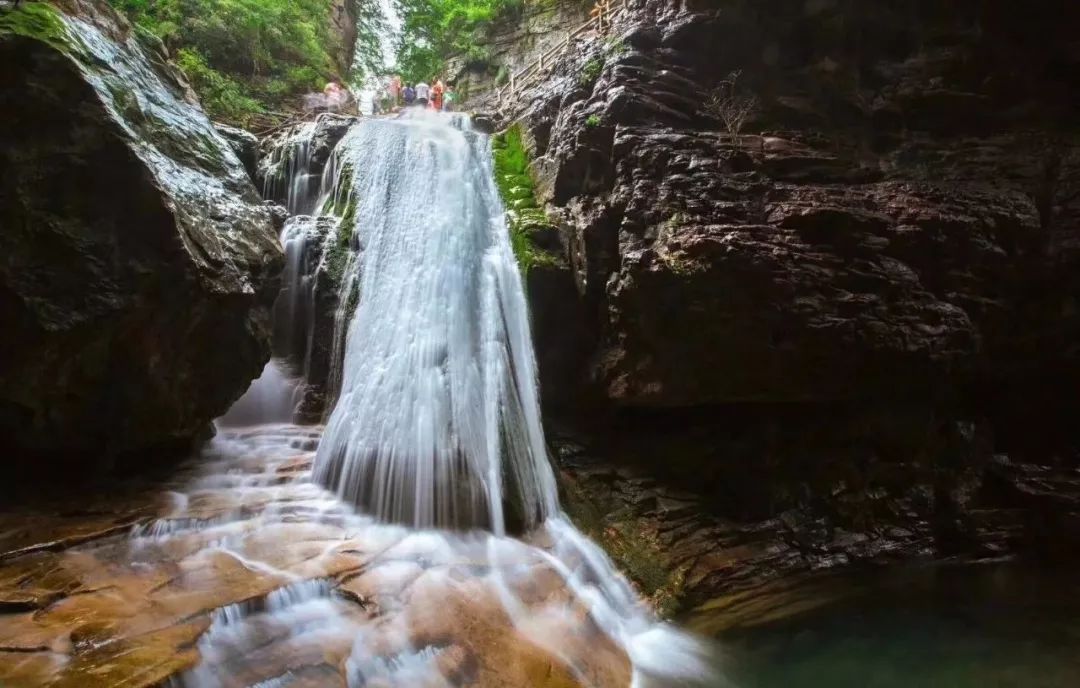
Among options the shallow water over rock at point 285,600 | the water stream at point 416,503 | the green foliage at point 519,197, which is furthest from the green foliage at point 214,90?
the shallow water over rock at point 285,600

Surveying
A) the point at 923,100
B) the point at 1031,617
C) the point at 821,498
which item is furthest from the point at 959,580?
the point at 923,100

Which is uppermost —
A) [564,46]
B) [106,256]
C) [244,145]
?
[564,46]

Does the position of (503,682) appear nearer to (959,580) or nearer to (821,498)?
(821,498)

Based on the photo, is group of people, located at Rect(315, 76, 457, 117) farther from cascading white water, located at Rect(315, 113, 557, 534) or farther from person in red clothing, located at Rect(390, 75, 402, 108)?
cascading white water, located at Rect(315, 113, 557, 534)

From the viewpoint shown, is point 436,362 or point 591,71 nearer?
point 436,362

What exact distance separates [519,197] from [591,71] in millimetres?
Result: 2539

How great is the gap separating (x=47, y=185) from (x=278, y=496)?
12.7 feet

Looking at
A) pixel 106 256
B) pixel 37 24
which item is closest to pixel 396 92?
pixel 37 24

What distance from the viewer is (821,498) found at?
8836 mm

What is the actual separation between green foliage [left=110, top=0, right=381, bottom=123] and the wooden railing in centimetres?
683

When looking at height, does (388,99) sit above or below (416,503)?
above

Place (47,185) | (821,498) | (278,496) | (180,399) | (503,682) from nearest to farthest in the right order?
(503,682) → (47,185) → (278,496) → (180,399) → (821,498)

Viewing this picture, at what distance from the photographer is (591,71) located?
384 inches

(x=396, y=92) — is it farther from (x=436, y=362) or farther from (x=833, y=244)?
(x=833, y=244)
